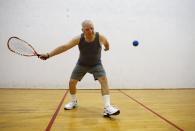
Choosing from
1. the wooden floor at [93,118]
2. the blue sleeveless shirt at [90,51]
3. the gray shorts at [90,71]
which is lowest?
the wooden floor at [93,118]

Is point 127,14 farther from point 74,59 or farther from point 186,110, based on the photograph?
point 186,110

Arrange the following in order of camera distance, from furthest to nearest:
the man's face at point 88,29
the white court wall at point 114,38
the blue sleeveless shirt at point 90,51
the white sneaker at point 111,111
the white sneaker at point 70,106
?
the white court wall at point 114,38
the white sneaker at point 70,106
the blue sleeveless shirt at point 90,51
the man's face at point 88,29
the white sneaker at point 111,111

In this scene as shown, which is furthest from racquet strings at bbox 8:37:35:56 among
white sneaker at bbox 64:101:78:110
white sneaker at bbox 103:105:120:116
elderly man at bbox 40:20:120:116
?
white sneaker at bbox 103:105:120:116

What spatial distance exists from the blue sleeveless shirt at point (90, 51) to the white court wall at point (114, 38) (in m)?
2.56

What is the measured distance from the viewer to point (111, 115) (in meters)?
2.59

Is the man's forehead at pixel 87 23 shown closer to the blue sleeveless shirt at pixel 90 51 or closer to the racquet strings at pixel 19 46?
the blue sleeveless shirt at pixel 90 51

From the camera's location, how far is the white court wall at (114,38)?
528cm

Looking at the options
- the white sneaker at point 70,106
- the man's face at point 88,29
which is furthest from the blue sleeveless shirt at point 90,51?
the white sneaker at point 70,106

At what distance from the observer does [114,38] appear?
5.49 metres

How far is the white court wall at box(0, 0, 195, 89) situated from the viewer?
17.3 ft

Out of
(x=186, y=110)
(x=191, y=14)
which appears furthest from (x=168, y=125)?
(x=191, y=14)

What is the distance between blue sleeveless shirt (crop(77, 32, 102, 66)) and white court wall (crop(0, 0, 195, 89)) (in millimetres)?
2562

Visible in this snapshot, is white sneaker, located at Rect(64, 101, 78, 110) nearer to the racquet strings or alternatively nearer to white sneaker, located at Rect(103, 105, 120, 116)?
white sneaker, located at Rect(103, 105, 120, 116)

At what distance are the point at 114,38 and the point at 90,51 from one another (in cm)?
275
